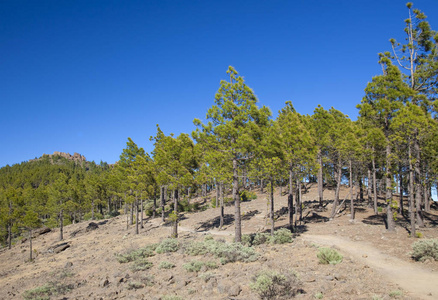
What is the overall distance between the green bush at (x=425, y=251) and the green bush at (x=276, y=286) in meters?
7.30

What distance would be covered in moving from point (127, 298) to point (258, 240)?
9.59 m

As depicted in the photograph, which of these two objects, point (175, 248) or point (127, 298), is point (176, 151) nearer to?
point (175, 248)

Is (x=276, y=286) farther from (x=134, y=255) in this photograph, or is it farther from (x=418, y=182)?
(x=418, y=182)

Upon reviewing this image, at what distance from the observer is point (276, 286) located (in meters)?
8.66

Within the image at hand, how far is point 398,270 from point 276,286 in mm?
6243

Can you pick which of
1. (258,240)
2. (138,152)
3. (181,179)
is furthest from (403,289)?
(138,152)

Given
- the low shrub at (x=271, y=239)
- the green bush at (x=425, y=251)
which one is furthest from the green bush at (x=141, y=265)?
the green bush at (x=425, y=251)

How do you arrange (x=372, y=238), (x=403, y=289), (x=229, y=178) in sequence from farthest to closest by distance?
(x=229, y=178)
(x=372, y=238)
(x=403, y=289)

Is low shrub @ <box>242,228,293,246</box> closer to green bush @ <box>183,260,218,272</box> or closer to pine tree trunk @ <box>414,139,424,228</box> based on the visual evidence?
green bush @ <box>183,260,218,272</box>

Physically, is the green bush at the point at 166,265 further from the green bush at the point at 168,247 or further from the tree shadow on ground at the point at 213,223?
the tree shadow on ground at the point at 213,223

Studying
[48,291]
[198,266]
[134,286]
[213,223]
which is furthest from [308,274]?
[213,223]

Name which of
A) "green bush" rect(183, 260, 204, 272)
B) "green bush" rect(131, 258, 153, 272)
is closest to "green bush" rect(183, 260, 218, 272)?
"green bush" rect(183, 260, 204, 272)

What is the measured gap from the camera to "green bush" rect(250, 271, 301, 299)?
8.30 metres

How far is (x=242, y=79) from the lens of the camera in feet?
59.9
